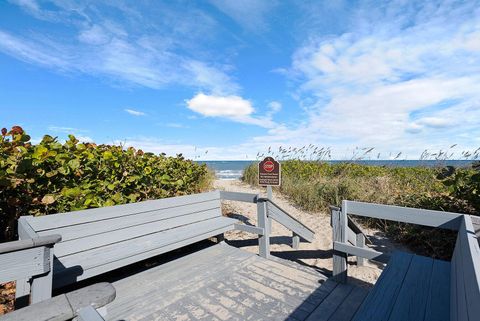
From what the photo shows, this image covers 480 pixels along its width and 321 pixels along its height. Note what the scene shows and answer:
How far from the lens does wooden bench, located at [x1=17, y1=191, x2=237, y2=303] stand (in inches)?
95.6

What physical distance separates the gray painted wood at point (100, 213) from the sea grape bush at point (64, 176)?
0.95 feet

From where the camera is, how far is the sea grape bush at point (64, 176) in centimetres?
264

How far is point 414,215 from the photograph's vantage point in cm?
256

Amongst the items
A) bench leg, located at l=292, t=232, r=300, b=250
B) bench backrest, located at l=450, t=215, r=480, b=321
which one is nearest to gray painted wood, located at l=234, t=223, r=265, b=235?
bench leg, located at l=292, t=232, r=300, b=250

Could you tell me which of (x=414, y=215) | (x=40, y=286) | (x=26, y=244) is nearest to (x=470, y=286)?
(x=414, y=215)

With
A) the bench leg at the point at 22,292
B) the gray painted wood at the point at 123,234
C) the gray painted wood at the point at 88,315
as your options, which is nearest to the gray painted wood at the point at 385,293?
the gray painted wood at the point at 88,315

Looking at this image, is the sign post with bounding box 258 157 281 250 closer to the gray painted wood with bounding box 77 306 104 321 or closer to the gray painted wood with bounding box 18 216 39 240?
the gray painted wood with bounding box 18 216 39 240

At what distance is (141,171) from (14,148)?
1589 millimetres

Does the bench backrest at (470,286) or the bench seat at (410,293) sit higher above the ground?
the bench backrest at (470,286)

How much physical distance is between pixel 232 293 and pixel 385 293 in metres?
1.55

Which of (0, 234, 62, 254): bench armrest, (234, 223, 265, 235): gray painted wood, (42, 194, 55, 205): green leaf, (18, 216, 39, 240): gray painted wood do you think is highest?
(42, 194, 55, 205): green leaf

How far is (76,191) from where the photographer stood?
9.98 ft

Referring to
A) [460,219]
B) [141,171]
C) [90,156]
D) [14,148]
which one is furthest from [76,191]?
[460,219]

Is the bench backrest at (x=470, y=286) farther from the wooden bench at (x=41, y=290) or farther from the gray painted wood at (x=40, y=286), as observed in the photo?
the gray painted wood at (x=40, y=286)
